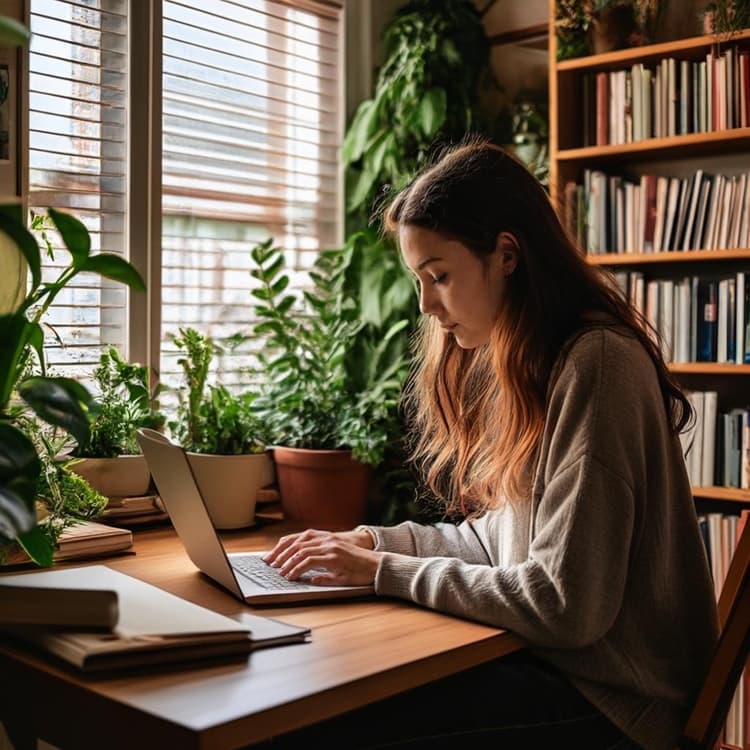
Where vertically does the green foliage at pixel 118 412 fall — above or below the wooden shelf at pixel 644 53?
below

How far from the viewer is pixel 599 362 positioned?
1493mm

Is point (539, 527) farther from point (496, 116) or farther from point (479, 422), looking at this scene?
point (496, 116)

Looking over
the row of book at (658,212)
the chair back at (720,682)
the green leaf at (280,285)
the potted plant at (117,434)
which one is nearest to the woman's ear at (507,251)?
the chair back at (720,682)

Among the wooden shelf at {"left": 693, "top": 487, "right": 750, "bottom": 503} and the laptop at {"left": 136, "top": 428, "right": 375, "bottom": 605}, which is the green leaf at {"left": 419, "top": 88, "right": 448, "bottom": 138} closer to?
the wooden shelf at {"left": 693, "top": 487, "right": 750, "bottom": 503}

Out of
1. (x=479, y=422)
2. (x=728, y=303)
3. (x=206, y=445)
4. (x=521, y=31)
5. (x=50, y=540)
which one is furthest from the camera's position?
(x=521, y=31)

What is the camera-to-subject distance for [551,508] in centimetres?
146

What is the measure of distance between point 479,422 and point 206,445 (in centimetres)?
68

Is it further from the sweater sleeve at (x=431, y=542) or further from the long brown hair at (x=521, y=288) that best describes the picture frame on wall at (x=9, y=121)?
the sweater sleeve at (x=431, y=542)

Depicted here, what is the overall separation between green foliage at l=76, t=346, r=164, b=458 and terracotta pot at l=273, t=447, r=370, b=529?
0.34 m

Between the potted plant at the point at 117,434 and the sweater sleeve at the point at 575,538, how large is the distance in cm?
91

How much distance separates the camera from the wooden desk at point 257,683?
→ 1.11 m

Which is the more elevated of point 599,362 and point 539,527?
point 599,362

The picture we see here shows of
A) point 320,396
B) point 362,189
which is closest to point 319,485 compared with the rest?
point 320,396

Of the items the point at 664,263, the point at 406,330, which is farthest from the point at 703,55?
the point at 406,330
